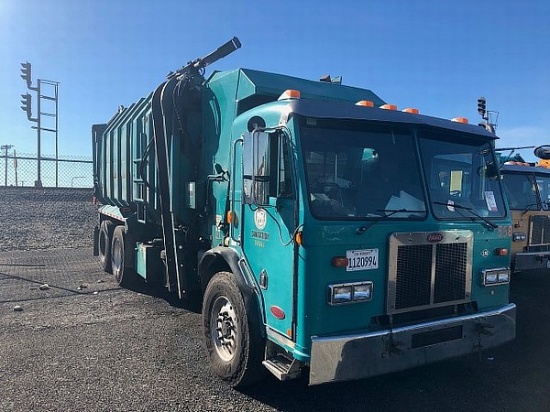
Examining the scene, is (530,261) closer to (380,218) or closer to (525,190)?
(525,190)

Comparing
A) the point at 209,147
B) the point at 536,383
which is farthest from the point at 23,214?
the point at 536,383

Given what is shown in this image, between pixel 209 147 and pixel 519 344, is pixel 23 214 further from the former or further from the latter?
pixel 519 344

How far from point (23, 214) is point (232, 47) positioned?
453 inches

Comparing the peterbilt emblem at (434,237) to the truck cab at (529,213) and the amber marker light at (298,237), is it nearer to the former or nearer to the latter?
the amber marker light at (298,237)

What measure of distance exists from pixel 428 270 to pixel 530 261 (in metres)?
5.53

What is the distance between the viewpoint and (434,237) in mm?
3883

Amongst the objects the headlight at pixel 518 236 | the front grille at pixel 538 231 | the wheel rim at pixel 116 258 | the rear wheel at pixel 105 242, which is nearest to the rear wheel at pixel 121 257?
the wheel rim at pixel 116 258

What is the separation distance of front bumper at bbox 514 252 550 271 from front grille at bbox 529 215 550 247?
373mm

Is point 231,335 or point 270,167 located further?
point 231,335

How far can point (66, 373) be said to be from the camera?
14.9 ft

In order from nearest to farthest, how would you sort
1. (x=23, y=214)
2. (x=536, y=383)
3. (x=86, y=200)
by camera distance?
(x=536, y=383) → (x=23, y=214) → (x=86, y=200)

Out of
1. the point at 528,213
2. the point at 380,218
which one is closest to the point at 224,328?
the point at 380,218

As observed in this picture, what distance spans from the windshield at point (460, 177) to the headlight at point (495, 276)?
0.53m

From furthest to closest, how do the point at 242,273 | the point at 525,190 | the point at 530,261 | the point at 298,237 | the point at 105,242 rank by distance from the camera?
the point at 105,242
the point at 525,190
the point at 530,261
the point at 242,273
the point at 298,237
